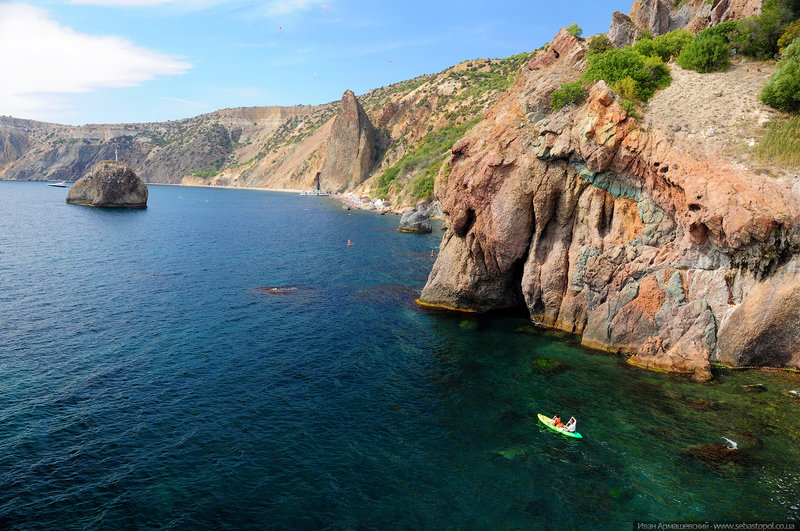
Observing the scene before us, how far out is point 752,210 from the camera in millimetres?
28547

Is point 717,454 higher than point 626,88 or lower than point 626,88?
lower

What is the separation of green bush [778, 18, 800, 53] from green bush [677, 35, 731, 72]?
347 cm

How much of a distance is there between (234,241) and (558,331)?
62016mm

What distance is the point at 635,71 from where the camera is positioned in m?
38.1

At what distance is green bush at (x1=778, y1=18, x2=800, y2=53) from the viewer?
1431 inches

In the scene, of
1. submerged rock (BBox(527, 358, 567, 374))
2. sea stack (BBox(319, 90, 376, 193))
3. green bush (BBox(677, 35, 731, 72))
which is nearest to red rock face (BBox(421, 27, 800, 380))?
submerged rock (BBox(527, 358, 567, 374))

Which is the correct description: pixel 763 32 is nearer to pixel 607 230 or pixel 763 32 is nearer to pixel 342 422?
pixel 607 230

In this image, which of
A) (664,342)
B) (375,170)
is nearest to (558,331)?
(664,342)

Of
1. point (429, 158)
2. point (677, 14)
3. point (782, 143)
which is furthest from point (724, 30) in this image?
point (429, 158)

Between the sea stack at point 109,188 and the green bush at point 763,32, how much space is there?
448ft

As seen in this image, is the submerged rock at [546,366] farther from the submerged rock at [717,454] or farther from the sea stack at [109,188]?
the sea stack at [109,188]

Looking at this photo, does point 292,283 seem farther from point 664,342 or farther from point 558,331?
point 664,342

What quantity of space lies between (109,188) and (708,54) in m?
137

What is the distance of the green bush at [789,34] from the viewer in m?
36.3
